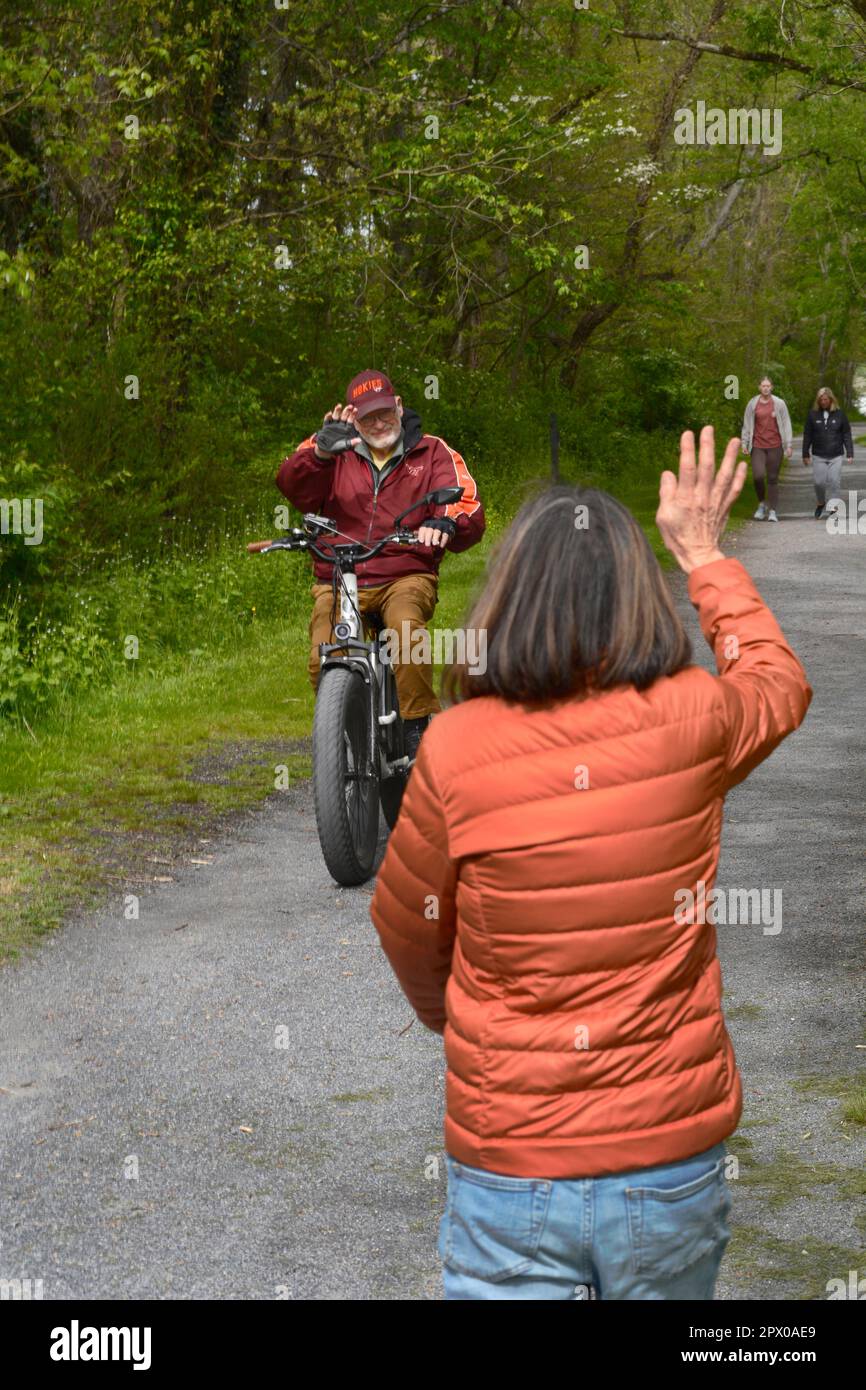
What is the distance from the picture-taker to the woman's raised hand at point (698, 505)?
2.82 meters

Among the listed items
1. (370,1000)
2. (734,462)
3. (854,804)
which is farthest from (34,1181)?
(854,804)

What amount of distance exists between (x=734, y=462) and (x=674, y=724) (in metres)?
0.65

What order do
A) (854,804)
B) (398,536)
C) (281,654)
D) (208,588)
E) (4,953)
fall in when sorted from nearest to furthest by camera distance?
1. (4,953)
2. (398,536)
3. (854,804)
4. (281,654)
5. (208,588)

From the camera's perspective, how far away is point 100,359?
1559 cm

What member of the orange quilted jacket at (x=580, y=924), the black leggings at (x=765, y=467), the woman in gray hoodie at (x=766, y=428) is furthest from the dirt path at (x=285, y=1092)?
the black leggings at (x=765, y=467)

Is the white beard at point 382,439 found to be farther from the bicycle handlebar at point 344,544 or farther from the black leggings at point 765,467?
the black leggings at point 765,467

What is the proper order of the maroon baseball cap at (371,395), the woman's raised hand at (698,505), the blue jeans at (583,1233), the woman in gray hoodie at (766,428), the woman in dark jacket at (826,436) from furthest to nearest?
1. the woman in dark jacket at (826,436)
2. the woman in gray hoodie at (766,428)
3. the maroon baseball cap at (371,395)
4. the woman's raised hand at (698,505)
5. the blue jeans at (583,1233)

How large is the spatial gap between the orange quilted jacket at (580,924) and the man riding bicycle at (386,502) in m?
4.95

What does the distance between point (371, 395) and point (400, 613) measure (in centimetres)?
93

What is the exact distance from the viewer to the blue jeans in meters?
2.32

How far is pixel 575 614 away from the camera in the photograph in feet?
Answer: 7.77

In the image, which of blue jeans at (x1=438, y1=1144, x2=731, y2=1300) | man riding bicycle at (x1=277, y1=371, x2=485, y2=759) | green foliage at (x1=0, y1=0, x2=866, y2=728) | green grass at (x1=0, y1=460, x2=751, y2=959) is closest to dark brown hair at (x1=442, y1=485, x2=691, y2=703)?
green grass at (x1=0, y1=460, x2=751, y2=959)

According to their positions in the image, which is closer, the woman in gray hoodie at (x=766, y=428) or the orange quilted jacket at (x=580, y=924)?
the orange quilted jacket at (x=580, y=924)

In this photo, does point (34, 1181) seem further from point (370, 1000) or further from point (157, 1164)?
point (370, 1000)
